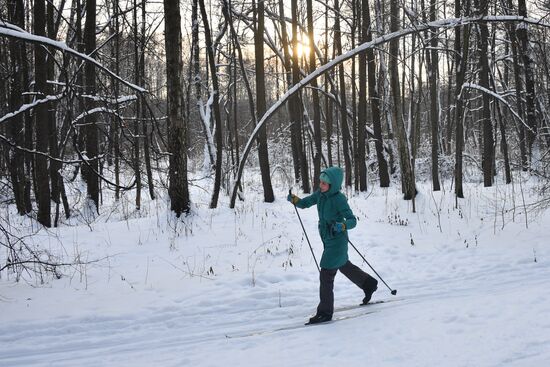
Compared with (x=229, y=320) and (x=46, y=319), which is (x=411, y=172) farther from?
(x=46, y=319)

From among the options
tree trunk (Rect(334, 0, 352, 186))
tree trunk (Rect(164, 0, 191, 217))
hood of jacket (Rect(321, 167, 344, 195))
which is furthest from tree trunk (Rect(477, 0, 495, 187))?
hood of jacket (Rect(321, 167, 344, 195))

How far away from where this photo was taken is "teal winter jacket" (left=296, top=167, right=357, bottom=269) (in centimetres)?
541

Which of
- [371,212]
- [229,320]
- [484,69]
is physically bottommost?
[229,320]

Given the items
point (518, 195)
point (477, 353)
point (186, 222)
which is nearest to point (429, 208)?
point (518, 195)

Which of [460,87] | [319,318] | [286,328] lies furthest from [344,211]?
[460,87]

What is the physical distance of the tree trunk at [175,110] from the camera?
9570 millimetres

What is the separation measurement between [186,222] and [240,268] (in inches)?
100

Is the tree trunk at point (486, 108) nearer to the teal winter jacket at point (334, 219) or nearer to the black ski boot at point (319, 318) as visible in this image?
the teal winter jacket at point (334, 219)

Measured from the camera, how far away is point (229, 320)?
566 centimetres

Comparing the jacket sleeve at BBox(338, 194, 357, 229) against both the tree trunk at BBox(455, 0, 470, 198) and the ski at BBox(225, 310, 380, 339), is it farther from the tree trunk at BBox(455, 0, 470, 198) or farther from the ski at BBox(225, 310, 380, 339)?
the tree trunk at BBox(455, 0, 470, 198)

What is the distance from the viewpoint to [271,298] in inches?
250

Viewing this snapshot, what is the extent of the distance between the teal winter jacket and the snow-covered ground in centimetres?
72

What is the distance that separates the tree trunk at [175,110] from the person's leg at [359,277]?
4680mm

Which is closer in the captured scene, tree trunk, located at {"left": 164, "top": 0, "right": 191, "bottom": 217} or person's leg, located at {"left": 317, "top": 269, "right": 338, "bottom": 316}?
person's leg, located at {"left": 317, "top": 269, "right": 338, "bottom": 316}
